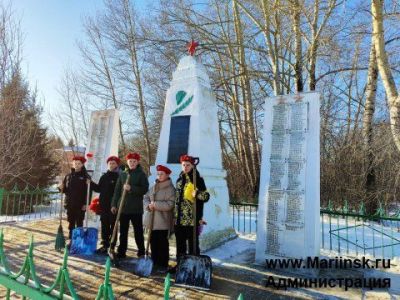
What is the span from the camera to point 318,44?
1127 centimetres

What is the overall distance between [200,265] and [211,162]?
9.46 feet

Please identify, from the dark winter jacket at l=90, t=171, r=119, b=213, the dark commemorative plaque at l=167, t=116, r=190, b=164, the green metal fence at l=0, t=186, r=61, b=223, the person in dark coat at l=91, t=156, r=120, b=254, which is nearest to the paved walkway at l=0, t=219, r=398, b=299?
the person in dark coat at l=91, t=156, r=120, b=254

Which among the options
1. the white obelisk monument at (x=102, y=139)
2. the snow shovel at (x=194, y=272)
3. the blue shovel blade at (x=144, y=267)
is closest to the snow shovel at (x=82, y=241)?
the blue shovel blade at (x=144, y=267)

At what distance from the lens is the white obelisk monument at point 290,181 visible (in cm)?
523

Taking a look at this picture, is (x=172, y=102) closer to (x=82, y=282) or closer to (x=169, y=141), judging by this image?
(x=169, y=141)

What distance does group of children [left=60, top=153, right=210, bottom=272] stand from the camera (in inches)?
192

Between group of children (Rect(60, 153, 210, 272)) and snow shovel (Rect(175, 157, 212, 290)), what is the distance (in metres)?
0.38

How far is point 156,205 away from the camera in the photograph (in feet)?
16.1

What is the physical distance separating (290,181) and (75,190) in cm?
395

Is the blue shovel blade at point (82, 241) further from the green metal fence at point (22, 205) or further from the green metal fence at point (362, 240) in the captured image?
the green metal fence at point (362, 240)

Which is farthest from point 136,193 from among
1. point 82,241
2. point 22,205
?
point 22,205

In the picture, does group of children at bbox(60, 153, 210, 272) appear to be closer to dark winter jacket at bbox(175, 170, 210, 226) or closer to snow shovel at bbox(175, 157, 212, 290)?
dark winter jacket at bbox(175, 170, 210, 226)

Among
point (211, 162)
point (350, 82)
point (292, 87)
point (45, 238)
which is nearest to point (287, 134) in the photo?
point (211, 162)

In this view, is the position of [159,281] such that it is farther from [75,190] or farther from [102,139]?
[102,139]
